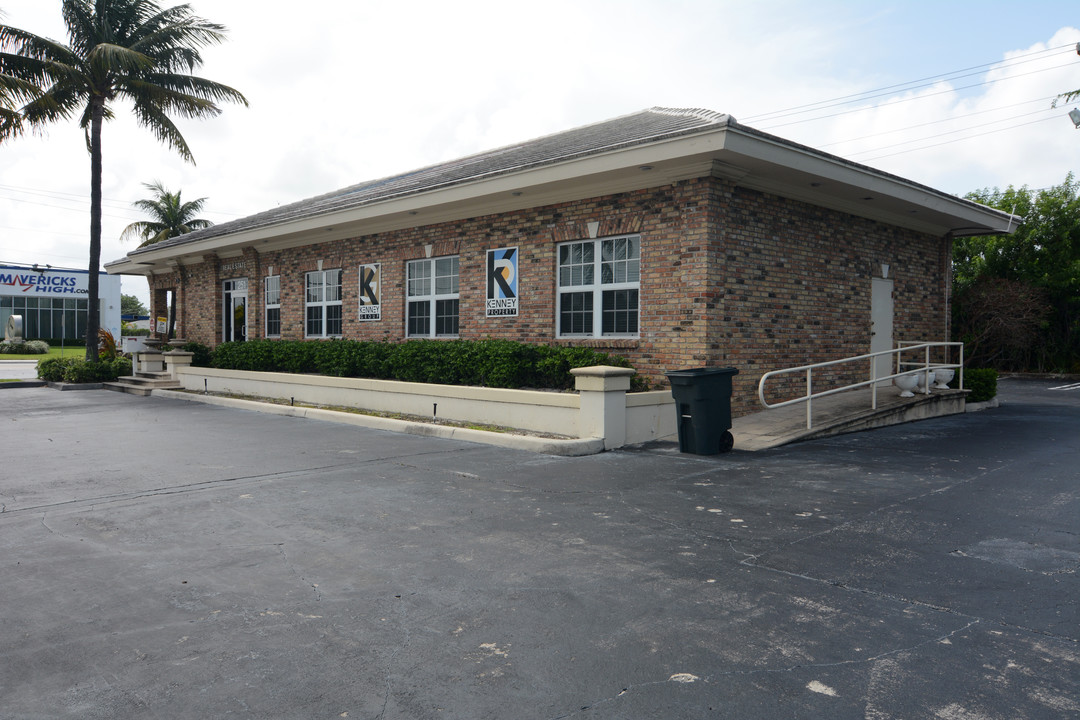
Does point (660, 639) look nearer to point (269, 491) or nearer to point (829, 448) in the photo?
point (269, 491)

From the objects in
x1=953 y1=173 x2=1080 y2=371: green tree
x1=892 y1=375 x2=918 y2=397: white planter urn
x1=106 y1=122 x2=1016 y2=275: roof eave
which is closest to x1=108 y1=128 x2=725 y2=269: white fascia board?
x1=106 y1=122 x2=1016 y2=275: roof eave

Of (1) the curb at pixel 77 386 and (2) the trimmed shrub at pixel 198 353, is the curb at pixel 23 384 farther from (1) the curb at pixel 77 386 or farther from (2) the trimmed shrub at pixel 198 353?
(2) the trimmed shrub at pixel 198 353

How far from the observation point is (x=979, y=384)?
1473 centimetres

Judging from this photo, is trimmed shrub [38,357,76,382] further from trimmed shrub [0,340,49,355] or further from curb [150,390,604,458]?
trimmed shrub [0,340,49,355]

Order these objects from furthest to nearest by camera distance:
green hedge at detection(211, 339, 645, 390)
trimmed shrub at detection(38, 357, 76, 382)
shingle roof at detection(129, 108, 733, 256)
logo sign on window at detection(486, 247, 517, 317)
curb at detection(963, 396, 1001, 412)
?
trimmed shrub at detection(38, 357, 76, 382) → curb at detection(963, 396, 1001, 412) → logo sign on window at detection(486, 247, 517, 317) → green hedge at detection(211, 339, 645, 390) → shingle roof at detection(129, 108, 733, 256)

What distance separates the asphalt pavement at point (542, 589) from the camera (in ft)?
10.7

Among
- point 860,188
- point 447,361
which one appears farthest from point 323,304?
point 860,188

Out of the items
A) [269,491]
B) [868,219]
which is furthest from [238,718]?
[868,219]

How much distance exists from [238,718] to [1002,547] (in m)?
5.25

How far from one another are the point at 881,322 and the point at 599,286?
245 inches

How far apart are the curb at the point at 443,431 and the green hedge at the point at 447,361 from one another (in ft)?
4.42

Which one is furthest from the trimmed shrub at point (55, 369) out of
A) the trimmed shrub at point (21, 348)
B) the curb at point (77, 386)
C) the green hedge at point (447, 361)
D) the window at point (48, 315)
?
the window at point (48, 315)

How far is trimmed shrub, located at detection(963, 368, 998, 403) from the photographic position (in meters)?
14.6

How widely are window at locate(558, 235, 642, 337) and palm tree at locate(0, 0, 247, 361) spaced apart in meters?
15.5
